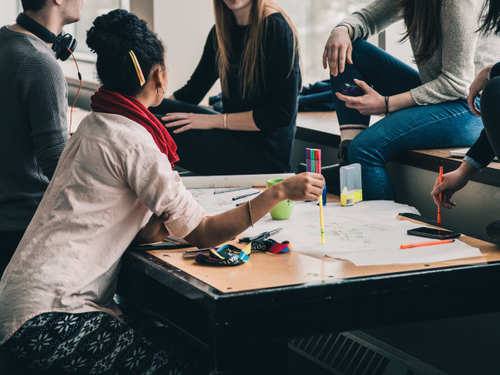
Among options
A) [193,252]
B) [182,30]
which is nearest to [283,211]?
[193,252]

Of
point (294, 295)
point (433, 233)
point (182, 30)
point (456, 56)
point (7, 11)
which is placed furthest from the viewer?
point (7, 11)

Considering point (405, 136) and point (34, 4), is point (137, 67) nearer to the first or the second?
point (34, 4)

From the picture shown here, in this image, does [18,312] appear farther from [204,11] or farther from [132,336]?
[204,11]

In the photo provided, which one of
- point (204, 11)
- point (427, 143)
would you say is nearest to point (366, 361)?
point (427, 143)

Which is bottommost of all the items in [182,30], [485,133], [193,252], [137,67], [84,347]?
[84,347]

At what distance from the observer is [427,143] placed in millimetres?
1766

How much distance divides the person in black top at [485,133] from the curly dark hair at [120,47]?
27.6 inches

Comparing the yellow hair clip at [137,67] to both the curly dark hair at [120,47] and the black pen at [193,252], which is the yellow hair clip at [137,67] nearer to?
the curly dark hair at [120,47]

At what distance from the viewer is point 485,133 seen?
1327 mm

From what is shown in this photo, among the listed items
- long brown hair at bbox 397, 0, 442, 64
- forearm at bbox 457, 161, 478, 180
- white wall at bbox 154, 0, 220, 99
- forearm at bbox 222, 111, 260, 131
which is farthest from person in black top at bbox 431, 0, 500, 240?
white wall at bbox 154, 0, 220, 99

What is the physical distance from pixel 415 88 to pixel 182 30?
7.69ft

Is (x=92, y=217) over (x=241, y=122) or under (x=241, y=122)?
under

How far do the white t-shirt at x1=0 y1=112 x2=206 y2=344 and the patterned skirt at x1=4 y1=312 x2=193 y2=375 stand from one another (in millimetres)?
32

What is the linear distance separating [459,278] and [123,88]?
2.46ft
